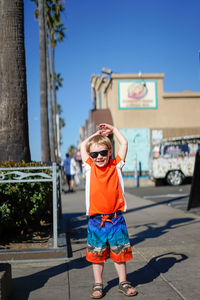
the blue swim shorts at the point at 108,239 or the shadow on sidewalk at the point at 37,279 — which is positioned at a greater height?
the blue swim shorts at the point at 108,239

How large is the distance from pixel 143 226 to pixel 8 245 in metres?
3.07

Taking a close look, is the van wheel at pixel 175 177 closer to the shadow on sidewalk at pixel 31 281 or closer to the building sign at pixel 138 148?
the building sign at pixel 138 148

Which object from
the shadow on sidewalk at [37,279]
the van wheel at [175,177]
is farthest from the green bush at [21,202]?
the van wheel at [175,177]

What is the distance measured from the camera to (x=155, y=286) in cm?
376

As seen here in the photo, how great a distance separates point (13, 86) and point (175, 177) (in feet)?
43.5

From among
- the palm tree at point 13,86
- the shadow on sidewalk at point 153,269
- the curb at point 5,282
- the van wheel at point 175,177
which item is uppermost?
the palm tree at point 13,86

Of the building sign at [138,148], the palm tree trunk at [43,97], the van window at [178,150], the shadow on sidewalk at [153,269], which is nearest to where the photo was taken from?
the shadow on sidewalk at [153,269]

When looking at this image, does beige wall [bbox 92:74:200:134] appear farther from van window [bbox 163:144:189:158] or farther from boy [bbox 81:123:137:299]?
boy [bbox 81:123:137:299]

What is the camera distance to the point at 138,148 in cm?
2122

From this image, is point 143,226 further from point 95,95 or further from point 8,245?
point 95,95

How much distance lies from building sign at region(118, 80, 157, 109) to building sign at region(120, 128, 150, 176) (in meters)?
1.51

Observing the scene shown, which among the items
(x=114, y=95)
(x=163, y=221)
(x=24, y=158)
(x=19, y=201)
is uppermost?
(x=114, y=95)

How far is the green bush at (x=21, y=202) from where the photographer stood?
541 centimetres

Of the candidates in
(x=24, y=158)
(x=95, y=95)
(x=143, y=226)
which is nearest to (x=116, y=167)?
(x=24, y=158)
